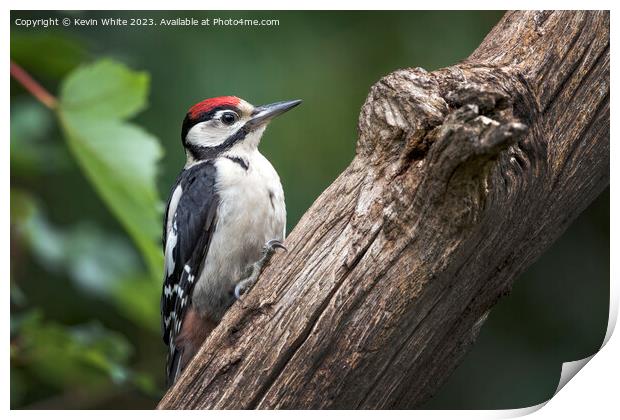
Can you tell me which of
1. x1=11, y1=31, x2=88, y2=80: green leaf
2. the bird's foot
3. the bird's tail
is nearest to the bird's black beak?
the bird's foot

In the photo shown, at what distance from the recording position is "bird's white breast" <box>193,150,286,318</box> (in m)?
2.46

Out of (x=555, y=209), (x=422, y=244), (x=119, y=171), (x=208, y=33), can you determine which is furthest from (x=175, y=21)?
(x=555, y=209)

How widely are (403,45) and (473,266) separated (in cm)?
79

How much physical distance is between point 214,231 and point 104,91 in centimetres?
56

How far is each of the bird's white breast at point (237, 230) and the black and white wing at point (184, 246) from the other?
1.0 inches

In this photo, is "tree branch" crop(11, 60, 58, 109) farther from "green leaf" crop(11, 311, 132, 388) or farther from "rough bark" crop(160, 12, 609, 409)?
"rough bark" crop(160, 12, 609, 409)

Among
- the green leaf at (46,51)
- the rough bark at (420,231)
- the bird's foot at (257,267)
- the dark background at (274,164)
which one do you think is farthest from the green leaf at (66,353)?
the green leaf at (46,51)

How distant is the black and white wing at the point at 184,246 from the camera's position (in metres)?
2.49

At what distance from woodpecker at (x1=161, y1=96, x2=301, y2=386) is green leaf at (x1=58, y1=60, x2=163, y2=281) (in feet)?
0.94

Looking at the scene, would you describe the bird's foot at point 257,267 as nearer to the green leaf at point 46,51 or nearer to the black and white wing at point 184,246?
the black and white wing at point 184,246

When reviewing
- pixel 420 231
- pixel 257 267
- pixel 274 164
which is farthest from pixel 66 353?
pixel 420 231

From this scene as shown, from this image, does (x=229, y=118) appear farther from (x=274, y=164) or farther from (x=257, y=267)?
(x=257, y=267)

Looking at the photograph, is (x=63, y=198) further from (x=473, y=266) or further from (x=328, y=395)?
(x=473, y=266)

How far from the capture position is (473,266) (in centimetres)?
203
